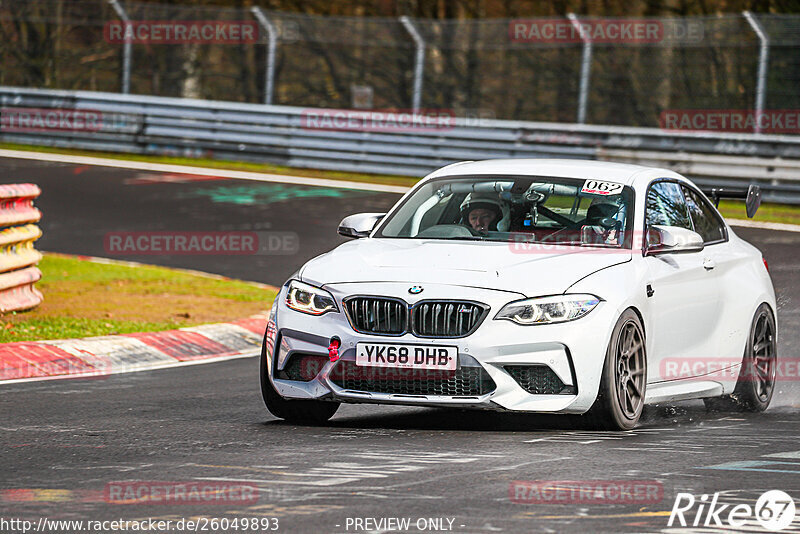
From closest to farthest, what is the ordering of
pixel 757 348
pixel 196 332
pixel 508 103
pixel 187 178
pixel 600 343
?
pixel 600 343, pixel 757 348, pixel 196 332, pixel 187 178, pixel 508 103

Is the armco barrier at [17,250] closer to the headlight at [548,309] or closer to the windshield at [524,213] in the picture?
the windshield at [524,213]

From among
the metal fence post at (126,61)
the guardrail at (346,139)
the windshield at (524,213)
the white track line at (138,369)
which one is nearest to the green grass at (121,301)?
the white track line at (138,369)

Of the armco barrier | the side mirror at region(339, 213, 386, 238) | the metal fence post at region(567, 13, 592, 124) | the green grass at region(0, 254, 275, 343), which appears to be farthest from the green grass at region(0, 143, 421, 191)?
the side mirror at region(339, 213, 386, 238)

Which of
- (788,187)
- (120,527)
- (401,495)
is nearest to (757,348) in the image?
(401,495)

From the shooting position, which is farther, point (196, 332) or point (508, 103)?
point (508, 103)

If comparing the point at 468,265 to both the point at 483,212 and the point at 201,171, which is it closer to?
the point at 483,212

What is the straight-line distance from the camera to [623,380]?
26.5 feet

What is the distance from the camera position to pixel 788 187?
883 inches

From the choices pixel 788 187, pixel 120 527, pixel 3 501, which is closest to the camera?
pixel 120 527

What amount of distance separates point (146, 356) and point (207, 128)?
52.7 ft

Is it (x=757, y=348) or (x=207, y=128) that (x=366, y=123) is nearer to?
(x=207, y=128)

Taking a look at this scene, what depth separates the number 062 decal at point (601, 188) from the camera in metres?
9.04

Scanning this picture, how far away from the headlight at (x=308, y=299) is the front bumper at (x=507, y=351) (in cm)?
10

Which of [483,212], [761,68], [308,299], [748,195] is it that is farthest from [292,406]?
[761,68]
